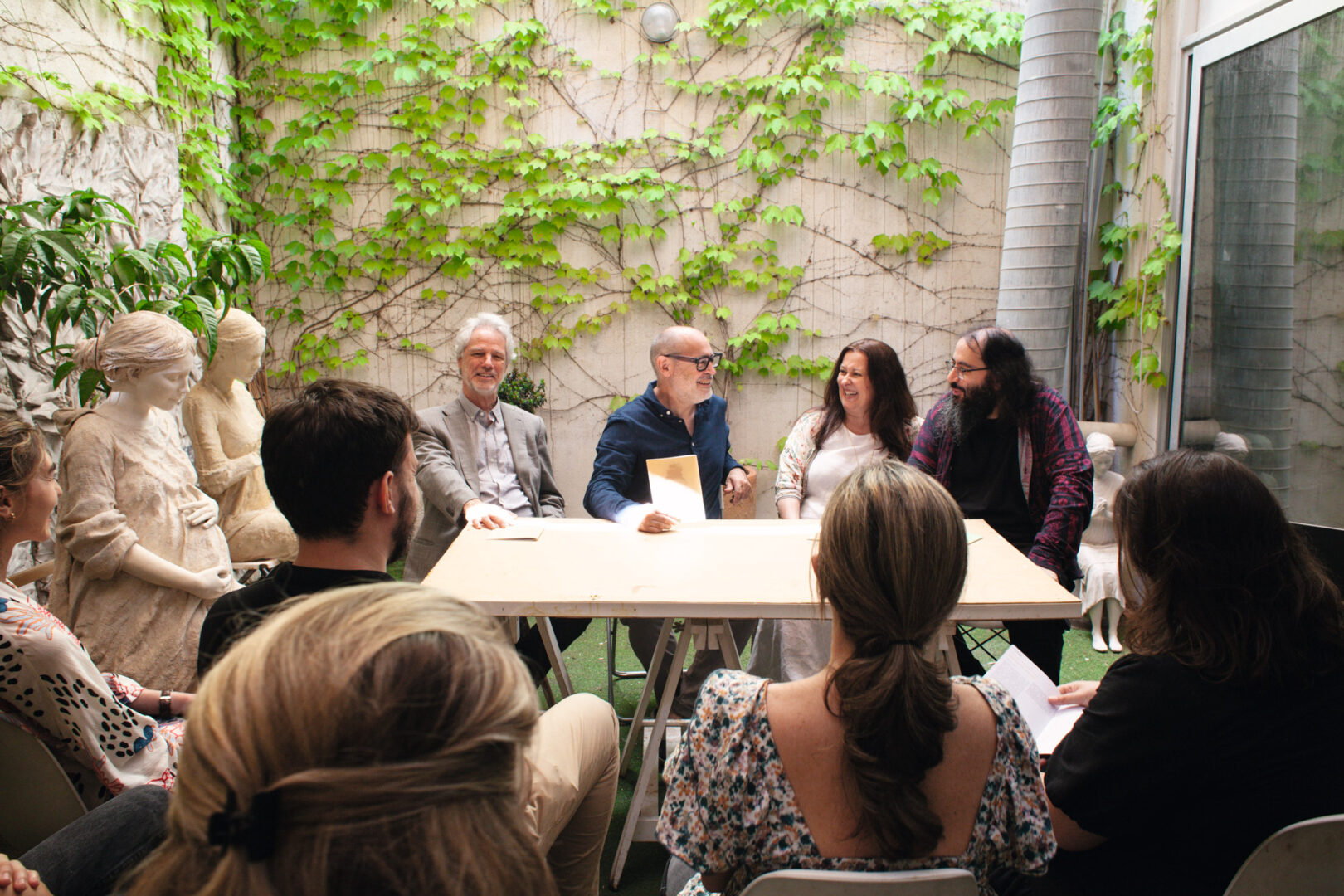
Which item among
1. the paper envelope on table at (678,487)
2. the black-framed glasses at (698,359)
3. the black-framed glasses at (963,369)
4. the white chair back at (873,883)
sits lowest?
the white chair back at (873,883)

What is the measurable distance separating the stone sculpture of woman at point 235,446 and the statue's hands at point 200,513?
451 millimetres

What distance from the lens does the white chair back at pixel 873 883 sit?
998mm

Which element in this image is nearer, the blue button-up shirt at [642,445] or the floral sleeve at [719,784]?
the floral sleeve at [719,784]

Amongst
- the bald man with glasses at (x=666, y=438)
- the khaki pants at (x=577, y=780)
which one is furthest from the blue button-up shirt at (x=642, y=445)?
the khaki pants at (x=577, y=780)

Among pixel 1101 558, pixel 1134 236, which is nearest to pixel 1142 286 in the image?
pixel 1134 236

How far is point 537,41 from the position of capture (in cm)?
502

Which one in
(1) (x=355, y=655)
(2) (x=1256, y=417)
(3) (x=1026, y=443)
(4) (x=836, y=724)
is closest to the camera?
(1) (x=355, y=655)

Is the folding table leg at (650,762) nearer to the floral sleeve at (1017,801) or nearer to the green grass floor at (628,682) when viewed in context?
the green grass floor at (628,682)

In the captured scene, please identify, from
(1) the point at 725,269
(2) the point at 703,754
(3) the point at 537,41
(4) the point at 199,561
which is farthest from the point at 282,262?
(2) the point at 703,754

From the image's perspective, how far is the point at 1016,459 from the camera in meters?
2.86

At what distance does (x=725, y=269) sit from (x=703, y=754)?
430 cm

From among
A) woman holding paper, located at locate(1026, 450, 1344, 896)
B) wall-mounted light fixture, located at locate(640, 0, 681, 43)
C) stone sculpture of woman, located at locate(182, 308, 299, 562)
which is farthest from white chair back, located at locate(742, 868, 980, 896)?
wall-mounted light fixture, located at locate(640, 0, 681, 43)

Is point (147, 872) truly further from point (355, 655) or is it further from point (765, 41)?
point (765, 41)

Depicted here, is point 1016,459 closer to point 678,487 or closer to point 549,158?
point 678,487
